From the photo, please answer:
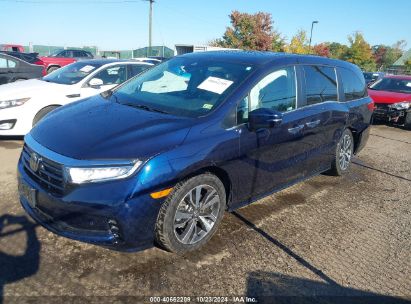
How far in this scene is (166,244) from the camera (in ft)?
10.1

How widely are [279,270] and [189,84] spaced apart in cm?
201

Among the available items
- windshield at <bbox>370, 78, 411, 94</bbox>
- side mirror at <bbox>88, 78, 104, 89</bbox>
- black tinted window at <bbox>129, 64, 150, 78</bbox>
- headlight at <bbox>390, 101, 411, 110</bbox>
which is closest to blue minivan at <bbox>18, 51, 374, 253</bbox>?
side mirror at <bbox>88, 78, 104, 89</bbox>

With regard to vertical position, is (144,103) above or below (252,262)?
above

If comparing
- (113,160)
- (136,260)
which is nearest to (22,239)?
(136,260)

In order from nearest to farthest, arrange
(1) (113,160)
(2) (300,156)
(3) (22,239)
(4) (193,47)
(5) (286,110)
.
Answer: (1) (113,160), (3) (22,239), (5) (286,110), (2) (300,156), (4) (193,47)

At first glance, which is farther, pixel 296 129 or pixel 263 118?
pixel 296 129

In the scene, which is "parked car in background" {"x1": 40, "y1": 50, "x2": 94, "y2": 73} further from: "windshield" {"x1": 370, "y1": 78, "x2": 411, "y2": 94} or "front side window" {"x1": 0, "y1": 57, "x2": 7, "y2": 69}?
"windshield" {"x1": 370, "y1": 78, "x2": 411, "y2": 94}

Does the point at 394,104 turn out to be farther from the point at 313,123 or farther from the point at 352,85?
the point at 313,123

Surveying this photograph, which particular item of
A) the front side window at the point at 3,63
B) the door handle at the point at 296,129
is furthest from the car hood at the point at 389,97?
the front side window at the point at 3,63

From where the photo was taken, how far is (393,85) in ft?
37.3

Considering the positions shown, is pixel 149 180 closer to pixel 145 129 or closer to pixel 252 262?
pixel 145 129

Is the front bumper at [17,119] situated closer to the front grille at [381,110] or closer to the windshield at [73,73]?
the windshield at [73,73]

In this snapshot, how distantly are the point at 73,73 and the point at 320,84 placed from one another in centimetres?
473

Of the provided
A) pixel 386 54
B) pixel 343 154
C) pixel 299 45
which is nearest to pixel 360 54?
pixel 299 45
